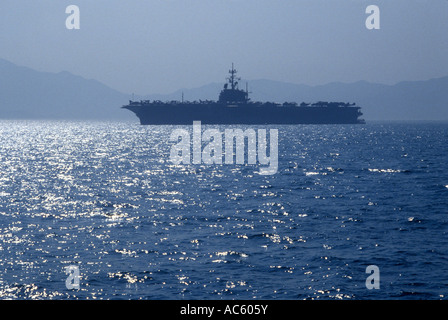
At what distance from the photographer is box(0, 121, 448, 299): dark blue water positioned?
18.5 m

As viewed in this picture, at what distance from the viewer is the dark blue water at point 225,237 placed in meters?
18.5

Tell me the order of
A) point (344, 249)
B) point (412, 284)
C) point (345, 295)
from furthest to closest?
point (344, 249), point (412, 284), point (345, 295)

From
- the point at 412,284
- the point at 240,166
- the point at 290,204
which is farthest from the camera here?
the point at 240,166

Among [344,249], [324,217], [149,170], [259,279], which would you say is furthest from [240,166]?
[259,279]

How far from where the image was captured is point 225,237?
85.5 ft

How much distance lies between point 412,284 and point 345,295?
2839mm

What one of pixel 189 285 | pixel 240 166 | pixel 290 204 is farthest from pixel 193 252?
pixel 240 166

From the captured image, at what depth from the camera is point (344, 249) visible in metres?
23.7

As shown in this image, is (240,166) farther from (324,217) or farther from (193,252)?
(193,252)
